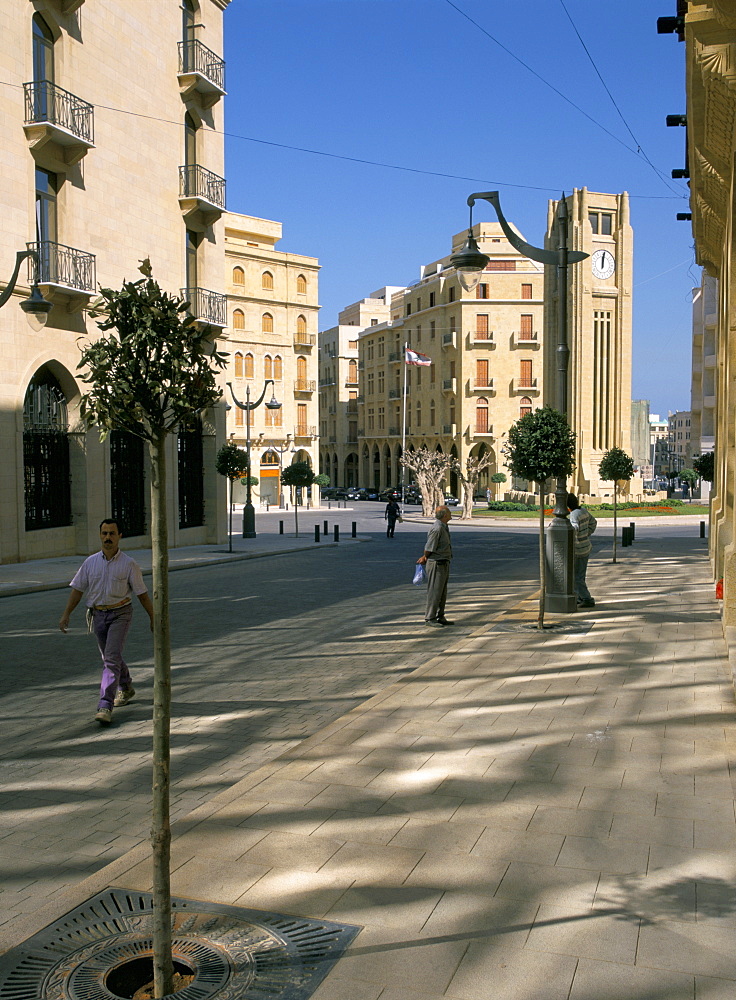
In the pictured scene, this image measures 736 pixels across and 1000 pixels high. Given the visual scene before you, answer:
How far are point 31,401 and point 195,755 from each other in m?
15.6

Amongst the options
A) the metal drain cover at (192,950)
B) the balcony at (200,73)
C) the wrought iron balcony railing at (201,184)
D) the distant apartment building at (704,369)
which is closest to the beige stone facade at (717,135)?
the metal drain cover at (192,950)

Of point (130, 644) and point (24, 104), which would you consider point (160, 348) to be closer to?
point (130, 644)

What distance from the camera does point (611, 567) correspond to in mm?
20125

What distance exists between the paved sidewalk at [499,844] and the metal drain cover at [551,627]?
2.89 metres

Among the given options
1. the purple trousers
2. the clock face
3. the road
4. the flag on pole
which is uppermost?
the clock face

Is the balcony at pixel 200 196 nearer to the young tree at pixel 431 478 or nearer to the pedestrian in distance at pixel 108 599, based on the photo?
the pedestrian in distance at pixel 108 599

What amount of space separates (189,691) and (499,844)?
4.64 meters

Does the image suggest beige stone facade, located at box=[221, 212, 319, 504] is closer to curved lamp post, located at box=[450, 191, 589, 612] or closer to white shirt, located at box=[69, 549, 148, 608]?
curved lamp post, located at box=[450, 191, 589, 612]

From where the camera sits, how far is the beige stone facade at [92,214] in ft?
61.8

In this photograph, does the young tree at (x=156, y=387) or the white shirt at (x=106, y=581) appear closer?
the young tree at (x=156, y=387)

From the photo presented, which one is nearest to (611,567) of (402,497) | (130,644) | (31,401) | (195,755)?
(130,644)

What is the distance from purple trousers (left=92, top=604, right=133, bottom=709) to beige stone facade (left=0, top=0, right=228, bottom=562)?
12568mm

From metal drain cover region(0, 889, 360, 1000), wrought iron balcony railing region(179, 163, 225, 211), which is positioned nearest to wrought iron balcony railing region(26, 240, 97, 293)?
wrought iron balcony railing region(179, 163, 225, 211)

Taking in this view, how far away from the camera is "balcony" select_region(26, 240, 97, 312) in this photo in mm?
19094
